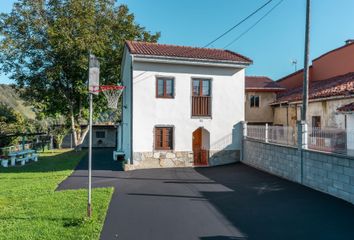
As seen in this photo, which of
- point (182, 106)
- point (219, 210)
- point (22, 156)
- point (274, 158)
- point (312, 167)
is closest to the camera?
point (219, 210)

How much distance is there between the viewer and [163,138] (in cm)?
1529

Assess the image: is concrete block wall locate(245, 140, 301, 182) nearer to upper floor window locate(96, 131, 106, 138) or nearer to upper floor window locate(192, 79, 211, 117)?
upper floor window locate(192, 79, 211, 117)

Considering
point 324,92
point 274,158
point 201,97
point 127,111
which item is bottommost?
point 274,158

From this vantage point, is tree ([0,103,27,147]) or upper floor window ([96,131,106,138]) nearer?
tree ([0,103,27,147])

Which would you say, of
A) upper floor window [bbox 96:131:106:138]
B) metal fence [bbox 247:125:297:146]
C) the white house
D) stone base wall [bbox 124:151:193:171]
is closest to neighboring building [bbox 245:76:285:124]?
the white house

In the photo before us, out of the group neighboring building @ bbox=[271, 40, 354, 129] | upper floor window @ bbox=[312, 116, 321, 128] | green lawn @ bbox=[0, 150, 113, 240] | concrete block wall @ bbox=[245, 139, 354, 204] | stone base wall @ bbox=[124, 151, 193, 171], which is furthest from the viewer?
upper floor window @ bbox=[312, 116, 321, 128]

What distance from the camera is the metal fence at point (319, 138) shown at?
324 inches

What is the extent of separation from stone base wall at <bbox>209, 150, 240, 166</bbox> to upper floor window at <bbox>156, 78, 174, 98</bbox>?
13.4 ft

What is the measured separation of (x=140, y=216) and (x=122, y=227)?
2.71 ft

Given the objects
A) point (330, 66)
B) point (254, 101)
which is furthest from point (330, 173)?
point (330, 66)

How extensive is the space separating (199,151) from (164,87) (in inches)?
173

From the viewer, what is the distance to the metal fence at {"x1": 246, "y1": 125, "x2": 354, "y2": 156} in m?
8.22

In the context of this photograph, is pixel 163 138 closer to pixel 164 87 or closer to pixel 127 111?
pixel 164 87

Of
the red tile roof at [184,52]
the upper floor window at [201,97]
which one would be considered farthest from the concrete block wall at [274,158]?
the red tile roof at [184,52]
